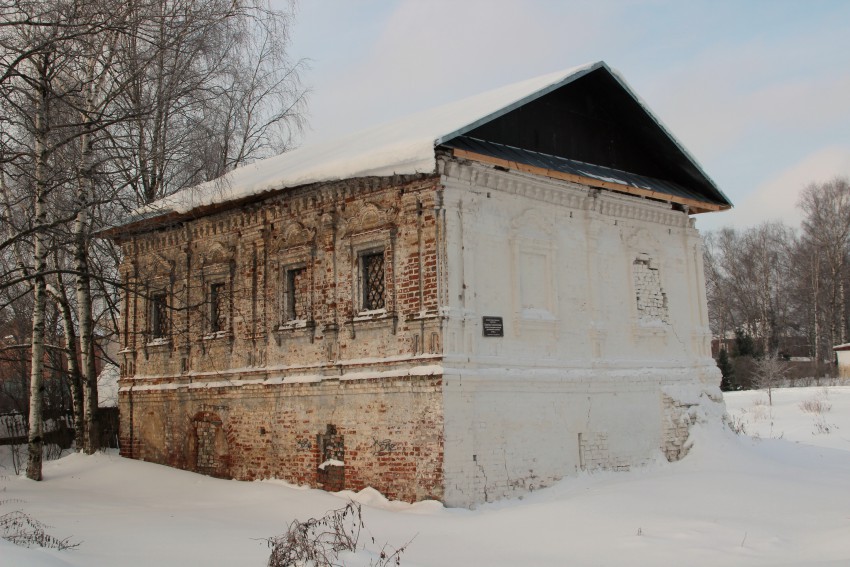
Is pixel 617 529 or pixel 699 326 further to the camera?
pixel 699 326

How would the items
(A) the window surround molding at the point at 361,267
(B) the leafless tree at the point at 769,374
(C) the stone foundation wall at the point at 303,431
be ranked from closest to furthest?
(C) the stone foundation wall at the point at 303,431
(A) the window surround molding at the point at 361,267
(B) the leafless tree at the point at 769,374

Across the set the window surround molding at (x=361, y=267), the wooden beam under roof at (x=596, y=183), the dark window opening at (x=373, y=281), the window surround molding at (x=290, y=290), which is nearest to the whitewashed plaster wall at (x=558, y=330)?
the wooden beam under roof at (x=596, y=183)

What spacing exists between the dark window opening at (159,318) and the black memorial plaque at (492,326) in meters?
6.94

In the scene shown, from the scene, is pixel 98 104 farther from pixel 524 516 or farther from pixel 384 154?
pixel 524 516

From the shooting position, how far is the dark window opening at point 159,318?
1534 centimetres

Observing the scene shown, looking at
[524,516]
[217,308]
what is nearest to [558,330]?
[524,516]

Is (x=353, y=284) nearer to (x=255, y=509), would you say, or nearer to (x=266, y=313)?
(x=266, y=313)

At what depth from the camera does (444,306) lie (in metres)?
10.6

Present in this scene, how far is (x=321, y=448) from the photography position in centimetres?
1209

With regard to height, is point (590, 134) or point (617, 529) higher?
point (590, 134)

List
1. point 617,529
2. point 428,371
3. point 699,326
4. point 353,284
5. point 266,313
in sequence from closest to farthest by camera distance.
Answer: point 617,529 → point 428,371 → point 353,284 → point 266,313 → point 699,326

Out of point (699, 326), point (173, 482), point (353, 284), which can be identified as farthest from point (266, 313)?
point (699, 326)

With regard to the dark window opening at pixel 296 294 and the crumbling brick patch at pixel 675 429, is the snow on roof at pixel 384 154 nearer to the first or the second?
the dark window opening at pixel 296 294

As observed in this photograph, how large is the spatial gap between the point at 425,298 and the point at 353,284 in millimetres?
1503
